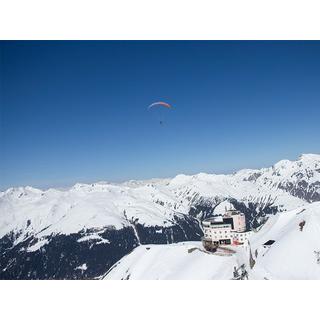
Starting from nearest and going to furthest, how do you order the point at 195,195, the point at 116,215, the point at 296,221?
the point at 296,221, the point at 116,215, the point at 195,195

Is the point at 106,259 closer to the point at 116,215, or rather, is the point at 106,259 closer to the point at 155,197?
the point at 116,215

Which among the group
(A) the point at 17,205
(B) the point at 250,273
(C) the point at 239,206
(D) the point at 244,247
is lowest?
(C) the point at 239,206

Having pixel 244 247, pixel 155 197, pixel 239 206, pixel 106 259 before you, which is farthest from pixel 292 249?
pixel 155 197

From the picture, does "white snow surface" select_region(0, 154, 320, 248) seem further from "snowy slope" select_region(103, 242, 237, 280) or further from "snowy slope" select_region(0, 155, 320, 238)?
"snowy slope" select_region(103, 242, 237, 280)

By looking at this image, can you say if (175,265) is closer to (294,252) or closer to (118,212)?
(294,252)

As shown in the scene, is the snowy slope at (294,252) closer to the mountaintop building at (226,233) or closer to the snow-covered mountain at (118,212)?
the mountaintop building at (226,233)

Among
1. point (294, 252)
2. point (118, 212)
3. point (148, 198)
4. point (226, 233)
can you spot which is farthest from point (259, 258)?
point (148, 198)
